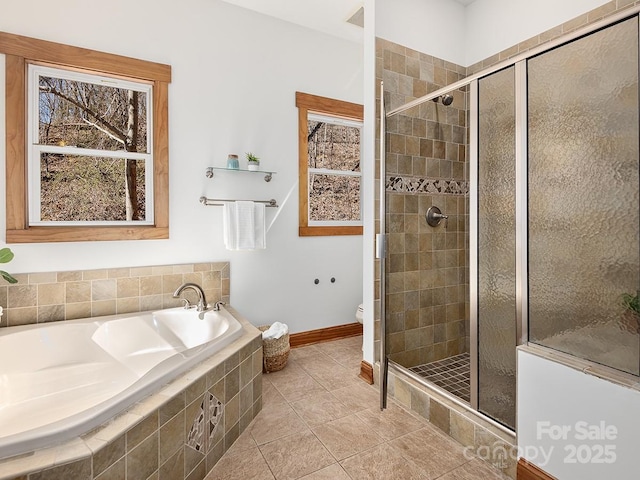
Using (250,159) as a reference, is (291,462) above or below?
below

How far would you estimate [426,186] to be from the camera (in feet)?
8.31

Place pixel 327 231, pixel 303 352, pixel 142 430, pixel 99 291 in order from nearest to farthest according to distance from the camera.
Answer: pixel 142 430, pixel 99 291, pixel 303 352, pixel 327 231

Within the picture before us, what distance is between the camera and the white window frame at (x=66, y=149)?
2232 millimetres

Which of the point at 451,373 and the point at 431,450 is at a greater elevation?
the point at 451,373

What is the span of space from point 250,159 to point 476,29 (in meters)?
2.03

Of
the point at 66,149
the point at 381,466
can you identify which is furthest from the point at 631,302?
the point at 66,149

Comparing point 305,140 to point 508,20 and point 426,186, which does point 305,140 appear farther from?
point 508,20

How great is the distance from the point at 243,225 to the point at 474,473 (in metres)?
2.07

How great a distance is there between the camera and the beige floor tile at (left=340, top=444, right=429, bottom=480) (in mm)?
1565

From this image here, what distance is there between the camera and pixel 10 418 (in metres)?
1.66

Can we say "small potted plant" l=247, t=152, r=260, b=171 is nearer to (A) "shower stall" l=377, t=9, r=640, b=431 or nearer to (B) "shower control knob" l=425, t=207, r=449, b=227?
(A) "shower stall" l=377, t=9, r=640, b=431

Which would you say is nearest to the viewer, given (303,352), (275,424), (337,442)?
(337,442)

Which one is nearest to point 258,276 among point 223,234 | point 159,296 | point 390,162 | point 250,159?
point 223,234

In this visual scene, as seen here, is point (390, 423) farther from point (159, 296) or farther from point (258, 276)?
point (159, 296)
